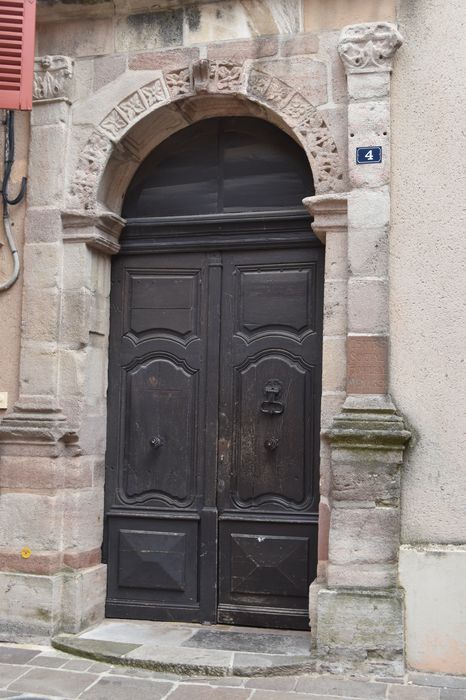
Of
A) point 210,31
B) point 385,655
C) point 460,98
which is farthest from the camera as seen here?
point 210,31

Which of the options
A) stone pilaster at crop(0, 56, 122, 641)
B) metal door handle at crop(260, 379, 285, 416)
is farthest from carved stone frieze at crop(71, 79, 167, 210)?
metal door handle at crop(260, 379, 285, 416)

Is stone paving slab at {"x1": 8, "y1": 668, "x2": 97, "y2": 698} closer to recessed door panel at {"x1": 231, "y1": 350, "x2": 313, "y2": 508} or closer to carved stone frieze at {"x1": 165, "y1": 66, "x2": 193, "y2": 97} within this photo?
recessed door panel at {"x1": 231, "y1": 350, "x2": 313, "y2": 508}

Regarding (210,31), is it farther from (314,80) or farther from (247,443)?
(247,443)

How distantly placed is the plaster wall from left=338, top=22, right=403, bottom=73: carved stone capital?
7.03ft

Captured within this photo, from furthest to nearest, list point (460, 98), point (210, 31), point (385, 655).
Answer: point (210, 31)
point (460, 98)
point (385, 655)

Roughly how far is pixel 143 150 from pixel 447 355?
8.04ft

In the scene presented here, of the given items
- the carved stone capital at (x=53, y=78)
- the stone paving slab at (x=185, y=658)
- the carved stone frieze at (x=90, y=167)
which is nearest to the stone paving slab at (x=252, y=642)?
the stone paving slab at (x=185, y=658)

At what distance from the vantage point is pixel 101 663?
478cm

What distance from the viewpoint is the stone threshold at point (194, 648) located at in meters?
4.60

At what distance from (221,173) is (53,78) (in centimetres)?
125

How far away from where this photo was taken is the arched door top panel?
217 inches

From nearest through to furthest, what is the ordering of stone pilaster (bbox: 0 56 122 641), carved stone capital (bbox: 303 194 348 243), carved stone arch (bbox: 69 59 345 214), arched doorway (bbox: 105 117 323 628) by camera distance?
carved stone capital (bbox: 303 194 348 243)
carved stone arch (bbox: 69 59 345 214)
stone pilaster (bbox: 0 56 122 641)
arched doorway (bbox: 105 117 323 628)

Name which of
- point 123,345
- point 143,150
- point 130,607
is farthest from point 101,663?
point 143,150

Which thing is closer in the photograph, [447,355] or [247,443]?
[447,355]
